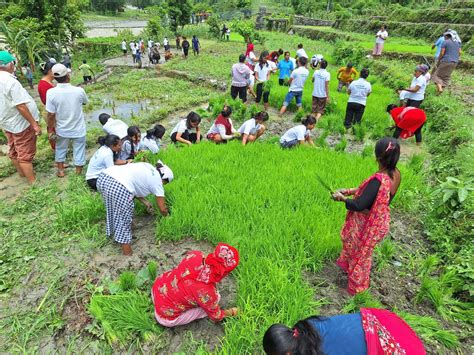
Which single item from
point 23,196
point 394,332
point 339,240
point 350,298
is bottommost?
point 23,196

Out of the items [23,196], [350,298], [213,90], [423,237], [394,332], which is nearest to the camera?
[394,332]

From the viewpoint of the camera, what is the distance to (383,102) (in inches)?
319

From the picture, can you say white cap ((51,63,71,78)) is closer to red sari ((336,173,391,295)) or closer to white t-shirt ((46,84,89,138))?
white t-shirt ((46,84,89,138))

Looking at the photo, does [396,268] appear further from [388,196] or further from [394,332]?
[394,332]

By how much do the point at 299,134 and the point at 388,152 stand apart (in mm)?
3104

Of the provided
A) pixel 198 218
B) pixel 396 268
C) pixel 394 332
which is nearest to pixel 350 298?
pixel 396 268

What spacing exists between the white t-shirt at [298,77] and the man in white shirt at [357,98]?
122 centimetres

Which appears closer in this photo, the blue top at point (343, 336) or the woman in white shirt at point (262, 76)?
the blue top at point (343, 336)

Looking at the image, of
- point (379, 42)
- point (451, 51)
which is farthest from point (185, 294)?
point (379, 42)

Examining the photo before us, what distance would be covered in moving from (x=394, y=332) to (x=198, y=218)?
92.6 inches

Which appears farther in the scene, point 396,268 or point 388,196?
point 396,268

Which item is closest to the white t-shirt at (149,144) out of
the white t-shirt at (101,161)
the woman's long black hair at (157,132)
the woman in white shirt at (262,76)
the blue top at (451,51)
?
the woman's long black hair at (157,132)

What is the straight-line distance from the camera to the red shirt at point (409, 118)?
560 centimetres

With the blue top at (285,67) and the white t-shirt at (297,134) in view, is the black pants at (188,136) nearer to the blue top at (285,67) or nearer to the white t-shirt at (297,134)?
the white t-shirt at (297,134)
